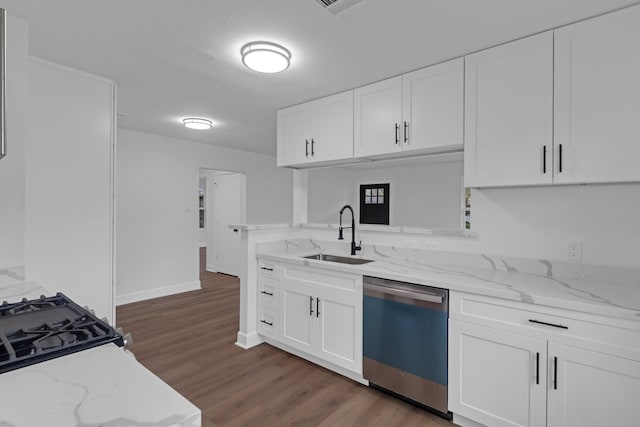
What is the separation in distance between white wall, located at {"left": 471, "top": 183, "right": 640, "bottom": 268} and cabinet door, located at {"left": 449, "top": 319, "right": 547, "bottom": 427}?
0.75 metres

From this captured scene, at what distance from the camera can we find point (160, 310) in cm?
402

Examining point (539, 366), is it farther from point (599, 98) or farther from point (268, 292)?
point (268, 292)

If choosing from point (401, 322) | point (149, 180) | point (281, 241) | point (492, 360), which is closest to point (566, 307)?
point (492, 360)

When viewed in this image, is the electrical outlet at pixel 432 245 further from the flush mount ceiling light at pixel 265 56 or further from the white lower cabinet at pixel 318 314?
the flush mount ceiling light at pixel 265 56

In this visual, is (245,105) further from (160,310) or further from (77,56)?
(160,310)

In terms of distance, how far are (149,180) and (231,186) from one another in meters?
1.77

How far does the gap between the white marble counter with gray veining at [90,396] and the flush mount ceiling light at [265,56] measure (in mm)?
1917

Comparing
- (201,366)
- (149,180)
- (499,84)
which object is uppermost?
(499,84)

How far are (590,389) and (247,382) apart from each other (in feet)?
6.88

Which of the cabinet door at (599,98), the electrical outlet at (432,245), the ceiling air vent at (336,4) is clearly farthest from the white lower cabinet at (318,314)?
the ceiling air vent at (336,4)

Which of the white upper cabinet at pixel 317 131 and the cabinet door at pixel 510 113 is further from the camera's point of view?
the white upper cabinet at pixel 317 131

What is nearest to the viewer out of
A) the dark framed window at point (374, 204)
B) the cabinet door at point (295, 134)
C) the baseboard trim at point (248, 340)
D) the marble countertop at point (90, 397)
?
the marble countertop at point (90, 397)

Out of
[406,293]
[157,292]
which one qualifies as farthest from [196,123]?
[406,293]

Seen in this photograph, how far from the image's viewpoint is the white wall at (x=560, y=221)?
189 cm
